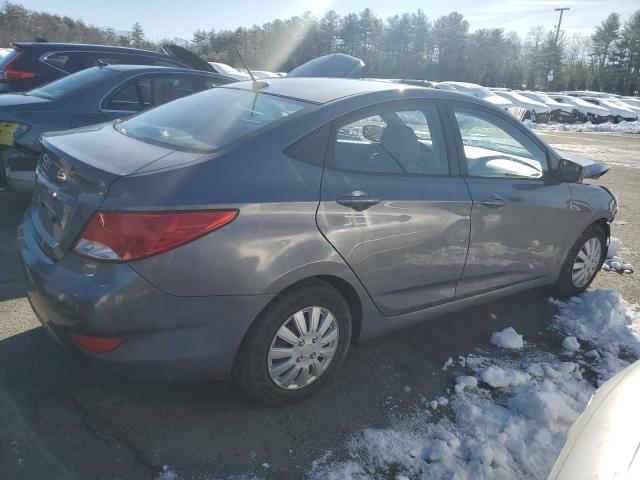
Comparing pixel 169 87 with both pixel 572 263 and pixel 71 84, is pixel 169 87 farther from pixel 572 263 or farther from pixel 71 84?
pixel 572 263

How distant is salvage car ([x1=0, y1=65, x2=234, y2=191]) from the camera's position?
460cm

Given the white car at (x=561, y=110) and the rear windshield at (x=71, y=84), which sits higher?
the rear windshield at (x=71, y=84)

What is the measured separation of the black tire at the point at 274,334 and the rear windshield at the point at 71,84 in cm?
380

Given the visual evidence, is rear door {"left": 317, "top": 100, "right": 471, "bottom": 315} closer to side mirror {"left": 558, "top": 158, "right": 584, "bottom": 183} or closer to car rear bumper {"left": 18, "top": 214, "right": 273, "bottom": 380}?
car rear bumper {"left": 18, "top": 214, "right": 273, "bottom": 380}

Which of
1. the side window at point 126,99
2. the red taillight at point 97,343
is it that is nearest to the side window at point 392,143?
the red taillight at point 97,343

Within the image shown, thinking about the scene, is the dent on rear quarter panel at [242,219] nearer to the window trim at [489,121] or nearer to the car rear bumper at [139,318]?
the car rear bumper at [139,318]

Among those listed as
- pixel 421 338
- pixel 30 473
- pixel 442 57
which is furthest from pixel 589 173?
pixel 442 57

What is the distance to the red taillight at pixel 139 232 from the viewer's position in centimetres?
209

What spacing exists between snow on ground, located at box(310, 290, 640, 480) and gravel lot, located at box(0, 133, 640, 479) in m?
0.13

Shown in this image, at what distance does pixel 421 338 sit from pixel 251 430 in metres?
1.49

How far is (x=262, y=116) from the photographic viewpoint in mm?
2709

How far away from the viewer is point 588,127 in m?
27.0

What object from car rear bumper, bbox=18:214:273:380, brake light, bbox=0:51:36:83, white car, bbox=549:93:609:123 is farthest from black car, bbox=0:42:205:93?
white car, bbox=549:93:609:123

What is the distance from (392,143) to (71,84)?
12.5 feet
